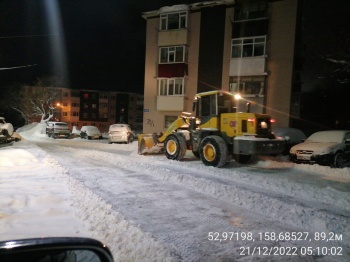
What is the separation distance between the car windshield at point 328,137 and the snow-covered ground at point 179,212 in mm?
3037

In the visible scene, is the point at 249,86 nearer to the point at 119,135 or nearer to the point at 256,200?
the point at 119,135

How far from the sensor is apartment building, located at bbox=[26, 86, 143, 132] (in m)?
84.6

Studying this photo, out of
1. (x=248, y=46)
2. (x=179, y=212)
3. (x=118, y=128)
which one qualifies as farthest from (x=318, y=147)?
(x=118, y=128)

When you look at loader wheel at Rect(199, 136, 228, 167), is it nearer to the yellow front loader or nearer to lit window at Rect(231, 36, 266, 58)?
the yellow front loader

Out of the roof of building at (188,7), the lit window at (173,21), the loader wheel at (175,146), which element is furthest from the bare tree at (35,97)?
the loader wheel at (175,146)

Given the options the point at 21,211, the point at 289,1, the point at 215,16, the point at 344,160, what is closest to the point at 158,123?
the point at 215,16

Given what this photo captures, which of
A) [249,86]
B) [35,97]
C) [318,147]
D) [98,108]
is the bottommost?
[318,147]

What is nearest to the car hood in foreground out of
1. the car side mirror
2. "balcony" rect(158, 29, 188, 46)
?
the car side mirror

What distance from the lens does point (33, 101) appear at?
49.7 metres

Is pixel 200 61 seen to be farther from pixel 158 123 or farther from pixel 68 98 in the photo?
pixel 68 98

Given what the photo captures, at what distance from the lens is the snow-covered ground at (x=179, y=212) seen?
4.36 metres

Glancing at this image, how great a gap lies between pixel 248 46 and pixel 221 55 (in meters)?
2.75

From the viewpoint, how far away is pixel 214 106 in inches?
487

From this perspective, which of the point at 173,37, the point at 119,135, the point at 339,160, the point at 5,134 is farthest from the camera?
the point at 173,37
